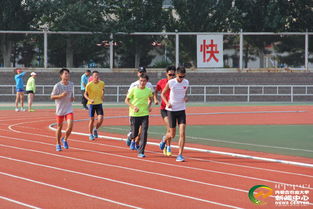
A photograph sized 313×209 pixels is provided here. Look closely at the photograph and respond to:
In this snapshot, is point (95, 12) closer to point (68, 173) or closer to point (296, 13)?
point (296, 13)

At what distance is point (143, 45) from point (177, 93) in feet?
111

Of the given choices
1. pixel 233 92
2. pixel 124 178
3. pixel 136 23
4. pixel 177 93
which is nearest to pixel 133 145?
pixel 177 93

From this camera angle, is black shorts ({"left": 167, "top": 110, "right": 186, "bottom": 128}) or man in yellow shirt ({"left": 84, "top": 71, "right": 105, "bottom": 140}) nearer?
black shorts ({"left": 167, "top": 110, "right": 186, "bottom": 128})

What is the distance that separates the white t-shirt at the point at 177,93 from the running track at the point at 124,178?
41.7 inches

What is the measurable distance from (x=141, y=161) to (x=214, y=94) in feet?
85.6

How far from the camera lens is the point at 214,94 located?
131ft

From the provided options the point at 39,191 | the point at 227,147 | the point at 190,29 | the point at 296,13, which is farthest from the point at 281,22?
the point at 39,191

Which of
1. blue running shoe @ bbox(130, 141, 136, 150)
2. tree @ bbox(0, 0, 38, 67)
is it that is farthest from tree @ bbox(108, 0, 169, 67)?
blue running shoe @ bbox(130, 141, 136, 150)

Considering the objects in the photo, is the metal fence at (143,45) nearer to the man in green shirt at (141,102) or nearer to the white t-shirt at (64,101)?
the white t-shirt at (64,101)

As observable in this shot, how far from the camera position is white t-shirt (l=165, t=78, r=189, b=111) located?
47.4 ft

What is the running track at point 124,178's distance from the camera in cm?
965

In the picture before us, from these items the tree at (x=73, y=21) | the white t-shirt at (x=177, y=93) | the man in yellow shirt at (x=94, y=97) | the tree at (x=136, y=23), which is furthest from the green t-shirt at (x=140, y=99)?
the tree at (x=136, y=23)

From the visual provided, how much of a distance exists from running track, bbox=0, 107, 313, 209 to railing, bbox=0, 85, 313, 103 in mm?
23505

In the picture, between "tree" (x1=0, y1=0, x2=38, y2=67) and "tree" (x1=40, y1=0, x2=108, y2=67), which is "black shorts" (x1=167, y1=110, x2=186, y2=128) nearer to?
"tree" (x1=40, y1=0, x2=108, y2=67)
